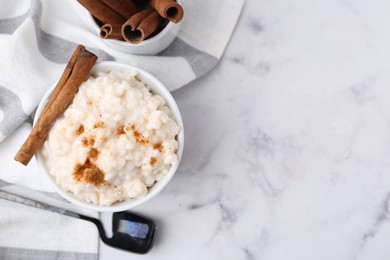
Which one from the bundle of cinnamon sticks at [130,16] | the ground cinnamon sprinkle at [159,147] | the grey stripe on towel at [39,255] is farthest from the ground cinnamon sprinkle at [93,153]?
the grey stripe on towel at [39,255]

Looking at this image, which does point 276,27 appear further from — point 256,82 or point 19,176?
point 19,176

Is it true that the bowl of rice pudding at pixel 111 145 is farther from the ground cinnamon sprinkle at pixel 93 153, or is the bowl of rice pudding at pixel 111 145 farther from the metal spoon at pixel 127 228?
the metal spoon at pixel 127 228

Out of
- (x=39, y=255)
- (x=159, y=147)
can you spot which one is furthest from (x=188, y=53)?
(x=39, y=255)

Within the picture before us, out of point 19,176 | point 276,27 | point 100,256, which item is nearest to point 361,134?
point 276,27

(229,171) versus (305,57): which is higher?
(305,57)

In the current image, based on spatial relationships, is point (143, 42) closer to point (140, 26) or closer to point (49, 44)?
point (140, 26)

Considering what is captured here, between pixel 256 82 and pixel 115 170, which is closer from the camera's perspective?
pixel 115 170
